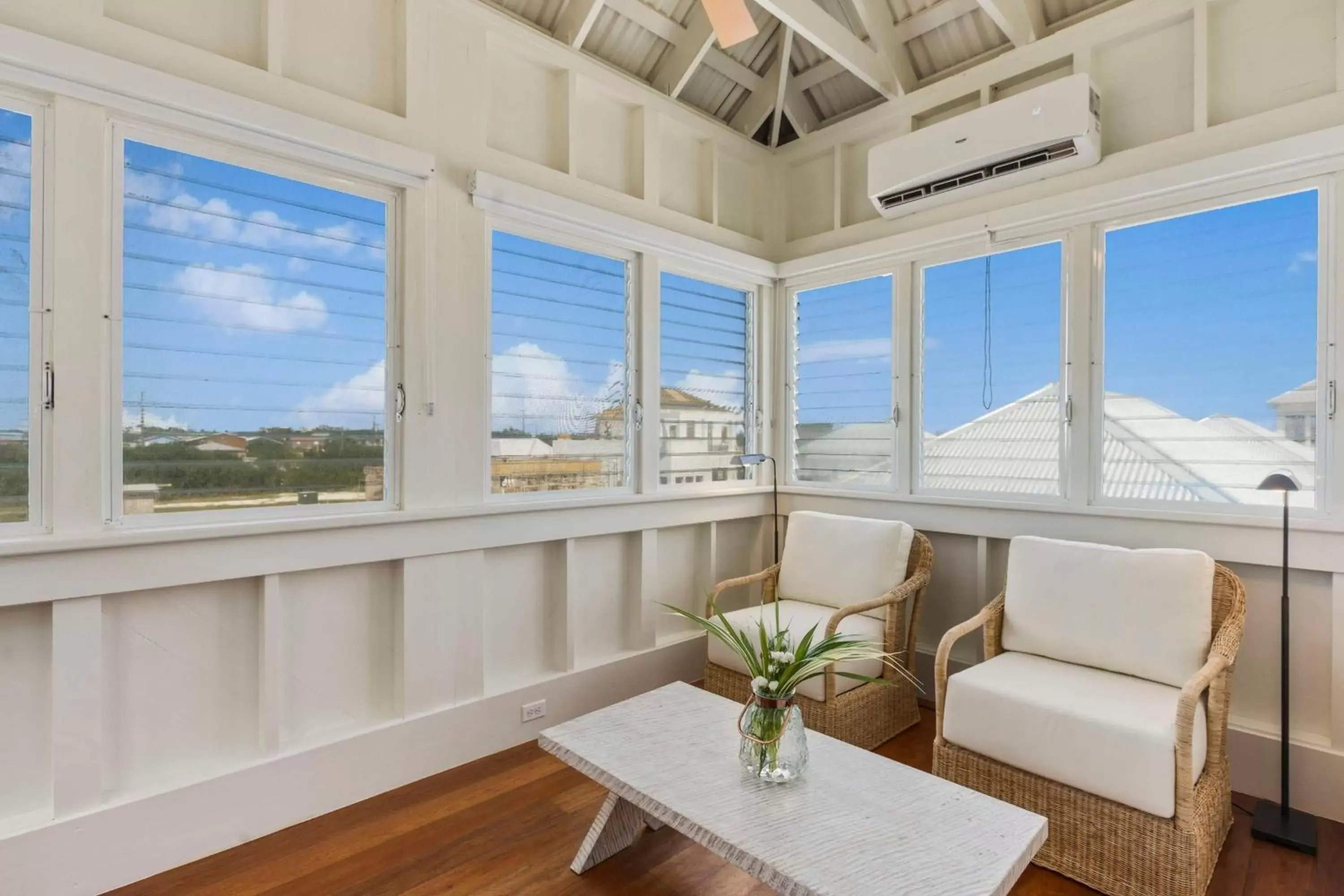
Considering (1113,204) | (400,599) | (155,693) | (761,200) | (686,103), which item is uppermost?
(686,103)

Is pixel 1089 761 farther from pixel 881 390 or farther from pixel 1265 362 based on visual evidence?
pixel 881 390

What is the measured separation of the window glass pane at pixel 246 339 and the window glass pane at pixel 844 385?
241 centimetres

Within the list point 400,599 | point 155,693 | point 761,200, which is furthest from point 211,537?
point 761,200

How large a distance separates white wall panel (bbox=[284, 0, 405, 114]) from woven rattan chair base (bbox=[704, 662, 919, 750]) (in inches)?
105

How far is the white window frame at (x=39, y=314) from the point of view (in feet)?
6.09

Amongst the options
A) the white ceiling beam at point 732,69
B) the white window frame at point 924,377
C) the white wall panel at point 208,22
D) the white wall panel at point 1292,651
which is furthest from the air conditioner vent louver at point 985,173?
the white wall panel at point 208,22

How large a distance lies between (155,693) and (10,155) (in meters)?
1.63

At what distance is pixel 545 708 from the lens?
2910 millimetres

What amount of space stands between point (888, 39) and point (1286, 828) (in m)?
3.62

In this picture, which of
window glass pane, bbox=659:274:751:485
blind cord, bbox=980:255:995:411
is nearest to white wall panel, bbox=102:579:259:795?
window glass pane, bbox=659:274:751:485

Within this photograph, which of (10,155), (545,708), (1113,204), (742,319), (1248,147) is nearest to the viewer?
(10,155)

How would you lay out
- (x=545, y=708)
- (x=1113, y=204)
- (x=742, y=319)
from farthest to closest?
(x=742, y=319) < (x=545, y=708) < (x=1113, y=204)

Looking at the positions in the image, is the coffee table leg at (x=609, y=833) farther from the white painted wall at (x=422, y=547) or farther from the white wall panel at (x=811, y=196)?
the white wall panel at (x=811, y=196)

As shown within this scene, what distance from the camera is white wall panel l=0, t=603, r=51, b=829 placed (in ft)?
6.01
